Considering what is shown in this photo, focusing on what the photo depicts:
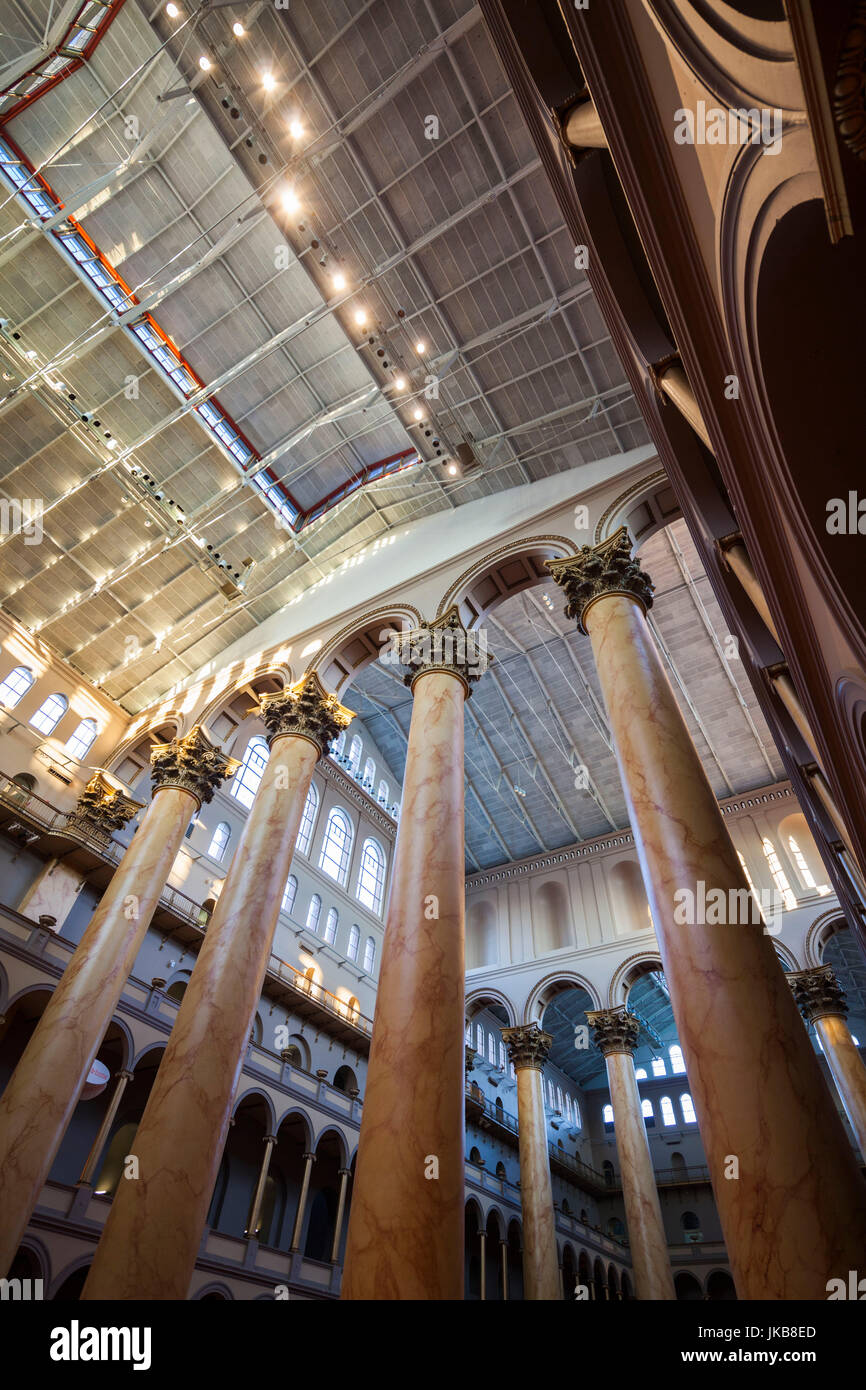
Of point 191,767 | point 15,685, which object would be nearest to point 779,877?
point 191,767

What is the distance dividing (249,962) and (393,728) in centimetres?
1526

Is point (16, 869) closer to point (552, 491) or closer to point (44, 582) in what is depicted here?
point (44, 582)

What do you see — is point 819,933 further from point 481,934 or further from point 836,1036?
point 481,934

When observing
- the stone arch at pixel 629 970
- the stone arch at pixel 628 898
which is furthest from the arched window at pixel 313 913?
the stone arch at pixel 628 898

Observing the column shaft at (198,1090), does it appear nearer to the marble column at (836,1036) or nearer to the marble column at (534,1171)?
the marble column at (534,1171)

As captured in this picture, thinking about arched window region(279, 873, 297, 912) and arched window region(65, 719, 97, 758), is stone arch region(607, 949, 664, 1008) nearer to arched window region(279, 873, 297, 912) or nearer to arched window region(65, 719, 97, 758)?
arched window region(279, 873, 297, 912)

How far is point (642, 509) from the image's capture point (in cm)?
1038

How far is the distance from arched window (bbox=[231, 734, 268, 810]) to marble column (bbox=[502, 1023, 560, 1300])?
891 cm

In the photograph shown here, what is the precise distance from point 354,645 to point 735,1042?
9.25m

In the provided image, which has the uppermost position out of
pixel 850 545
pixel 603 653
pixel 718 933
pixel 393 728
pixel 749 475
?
pixel 393 728

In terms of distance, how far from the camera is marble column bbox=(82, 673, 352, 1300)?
5.84 metres

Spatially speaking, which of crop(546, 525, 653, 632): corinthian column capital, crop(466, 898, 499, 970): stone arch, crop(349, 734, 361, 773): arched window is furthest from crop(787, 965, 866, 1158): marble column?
crop(349, 734, 361, 773): arched window

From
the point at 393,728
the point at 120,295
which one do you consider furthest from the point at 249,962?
the point at 393,728
